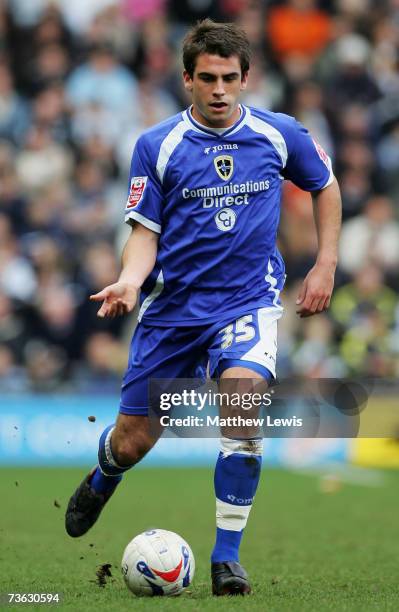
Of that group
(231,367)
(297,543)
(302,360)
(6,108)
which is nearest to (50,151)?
(6,108)

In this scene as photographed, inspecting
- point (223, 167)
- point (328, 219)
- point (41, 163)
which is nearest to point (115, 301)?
point (223, 167)

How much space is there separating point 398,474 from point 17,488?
425 centimetres

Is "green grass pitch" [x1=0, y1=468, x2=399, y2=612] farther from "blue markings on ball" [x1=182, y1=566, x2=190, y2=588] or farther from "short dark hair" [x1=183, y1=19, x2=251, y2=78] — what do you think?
"short dark hair" [x1=183, y1=19, x2=251, y2=78]

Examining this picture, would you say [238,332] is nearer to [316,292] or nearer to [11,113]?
[316,292]

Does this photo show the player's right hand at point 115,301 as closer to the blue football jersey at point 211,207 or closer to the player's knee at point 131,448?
the blue football jersey at point 211,207

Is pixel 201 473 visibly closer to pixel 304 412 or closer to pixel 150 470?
pixel 150 470

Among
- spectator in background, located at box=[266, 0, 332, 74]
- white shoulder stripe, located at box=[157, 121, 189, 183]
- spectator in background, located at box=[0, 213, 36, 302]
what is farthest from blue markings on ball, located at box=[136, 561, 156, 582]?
spectator in background, located at box=[266, 0, 332, 74]

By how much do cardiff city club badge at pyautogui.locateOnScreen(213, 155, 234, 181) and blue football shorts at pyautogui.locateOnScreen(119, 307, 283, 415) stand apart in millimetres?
638

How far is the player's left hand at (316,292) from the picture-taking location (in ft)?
19.1

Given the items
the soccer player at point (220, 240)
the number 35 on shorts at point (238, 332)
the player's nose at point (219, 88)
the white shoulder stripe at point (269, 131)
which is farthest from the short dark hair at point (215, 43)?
the number 35 on shorts at point (238, 332)

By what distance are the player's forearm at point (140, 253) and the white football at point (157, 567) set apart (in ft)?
3.91

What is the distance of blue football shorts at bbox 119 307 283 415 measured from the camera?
18.6 feet

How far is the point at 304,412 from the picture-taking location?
7.51 meters

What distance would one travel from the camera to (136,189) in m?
5.87
